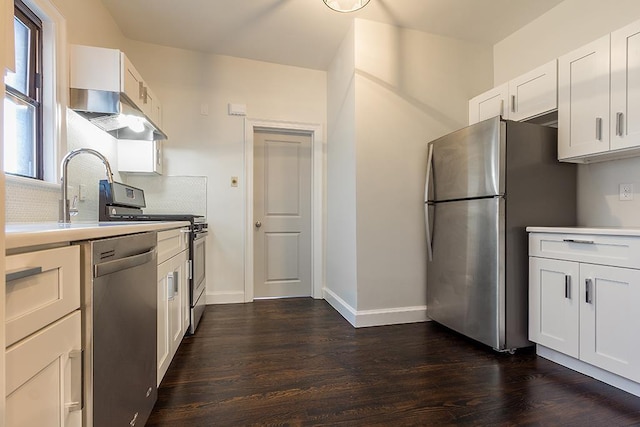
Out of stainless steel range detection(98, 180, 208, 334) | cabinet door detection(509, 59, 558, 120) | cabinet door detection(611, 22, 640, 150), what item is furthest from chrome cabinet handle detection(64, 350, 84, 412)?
cabinet door detection(509, 59, 558, 120)

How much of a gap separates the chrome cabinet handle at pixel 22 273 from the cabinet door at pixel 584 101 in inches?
110

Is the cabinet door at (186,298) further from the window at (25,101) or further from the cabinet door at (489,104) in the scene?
the cabinet door at (489,104)

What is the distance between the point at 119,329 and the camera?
3.46 ft

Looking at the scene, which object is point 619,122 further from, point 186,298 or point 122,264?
point 186,298

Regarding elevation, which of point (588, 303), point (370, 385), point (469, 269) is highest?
point (469, 269)

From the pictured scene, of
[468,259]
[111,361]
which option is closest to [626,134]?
[468,259]

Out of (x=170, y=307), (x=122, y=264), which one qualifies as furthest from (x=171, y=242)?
(x=122, y=264)

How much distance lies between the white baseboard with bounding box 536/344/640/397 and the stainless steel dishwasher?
2.41 m

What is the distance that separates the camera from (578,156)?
210 centimetres

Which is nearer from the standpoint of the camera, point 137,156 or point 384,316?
point 384,316

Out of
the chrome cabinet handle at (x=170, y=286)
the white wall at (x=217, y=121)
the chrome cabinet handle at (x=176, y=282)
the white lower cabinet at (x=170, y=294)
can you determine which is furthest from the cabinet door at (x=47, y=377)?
the white wall at (x=217, y=121)

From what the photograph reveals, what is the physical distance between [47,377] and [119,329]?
33 cm

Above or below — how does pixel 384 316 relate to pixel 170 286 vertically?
below

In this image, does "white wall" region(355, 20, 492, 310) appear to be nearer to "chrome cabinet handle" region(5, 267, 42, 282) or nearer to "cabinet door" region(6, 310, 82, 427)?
"cabinet door" region(6, 310, 82, 427)
